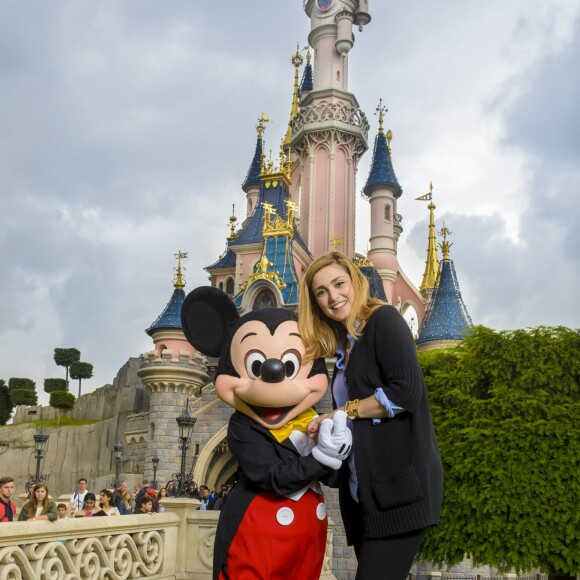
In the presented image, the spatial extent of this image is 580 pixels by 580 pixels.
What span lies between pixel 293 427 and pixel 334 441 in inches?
27.9

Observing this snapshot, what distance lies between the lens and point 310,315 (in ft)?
13.6

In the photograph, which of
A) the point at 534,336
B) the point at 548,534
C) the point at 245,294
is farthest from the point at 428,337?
the point at 548,534

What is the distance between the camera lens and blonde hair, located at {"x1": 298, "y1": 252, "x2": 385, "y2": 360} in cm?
389

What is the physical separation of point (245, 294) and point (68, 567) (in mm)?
19171

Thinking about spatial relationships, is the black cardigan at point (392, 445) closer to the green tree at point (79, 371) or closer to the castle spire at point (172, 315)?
the castle spire at point (172, 315)

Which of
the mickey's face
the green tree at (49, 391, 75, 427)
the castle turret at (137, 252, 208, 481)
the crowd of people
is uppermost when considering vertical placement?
the green tree at (49, 391, 75, 427)

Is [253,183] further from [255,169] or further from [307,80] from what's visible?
[307,80]

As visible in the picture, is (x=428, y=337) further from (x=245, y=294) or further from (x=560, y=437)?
(x=560, y=437)

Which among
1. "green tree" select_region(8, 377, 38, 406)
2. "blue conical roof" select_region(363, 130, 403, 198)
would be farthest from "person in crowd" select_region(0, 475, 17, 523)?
"green tree" select_region(8, 377, 38, 406)

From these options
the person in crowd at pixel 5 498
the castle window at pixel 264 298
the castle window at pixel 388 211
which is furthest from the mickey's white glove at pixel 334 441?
the castle window at pixel 388 211

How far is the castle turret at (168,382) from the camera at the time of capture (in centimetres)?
2138

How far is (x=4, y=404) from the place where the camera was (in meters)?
45.2

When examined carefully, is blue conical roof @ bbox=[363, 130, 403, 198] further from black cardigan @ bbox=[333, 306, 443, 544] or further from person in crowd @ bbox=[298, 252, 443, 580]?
black cardigan @ bbox=[333, 306, 443, 544]

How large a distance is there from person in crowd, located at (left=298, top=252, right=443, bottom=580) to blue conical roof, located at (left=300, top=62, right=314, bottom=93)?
33826mm
